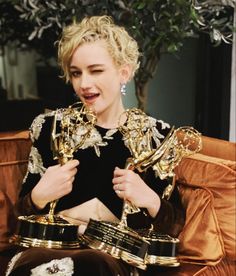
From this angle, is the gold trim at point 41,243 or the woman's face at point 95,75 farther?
the woman's face at point 95,75

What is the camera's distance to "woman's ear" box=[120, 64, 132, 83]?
55.2 inches

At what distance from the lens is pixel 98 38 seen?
135 centimetres

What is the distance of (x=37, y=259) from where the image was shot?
1130mm

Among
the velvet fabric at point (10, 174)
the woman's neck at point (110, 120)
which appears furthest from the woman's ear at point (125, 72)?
the velvet fabric at point (10, 174)

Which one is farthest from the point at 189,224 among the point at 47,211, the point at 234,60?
the point at 234,60

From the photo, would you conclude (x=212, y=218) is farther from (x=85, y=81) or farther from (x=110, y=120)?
(x=85, y=81)

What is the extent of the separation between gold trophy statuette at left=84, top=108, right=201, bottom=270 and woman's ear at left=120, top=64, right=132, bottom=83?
0.15m

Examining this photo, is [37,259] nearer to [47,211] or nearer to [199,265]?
[47,211]

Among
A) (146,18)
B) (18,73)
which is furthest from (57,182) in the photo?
(18,73)

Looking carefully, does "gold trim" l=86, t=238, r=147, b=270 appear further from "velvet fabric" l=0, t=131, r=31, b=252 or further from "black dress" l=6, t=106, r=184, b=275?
"velvet fabric" l=0, t=131, r=31, b=252

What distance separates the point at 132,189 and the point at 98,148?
0.26 m

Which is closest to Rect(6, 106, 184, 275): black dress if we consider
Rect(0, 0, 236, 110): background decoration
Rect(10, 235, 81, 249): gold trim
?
Rect(10, 235, 81, 249): gold trim

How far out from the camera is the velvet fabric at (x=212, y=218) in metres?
1.40

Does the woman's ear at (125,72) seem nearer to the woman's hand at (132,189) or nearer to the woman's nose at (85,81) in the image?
the woman's nose at (85,81)
